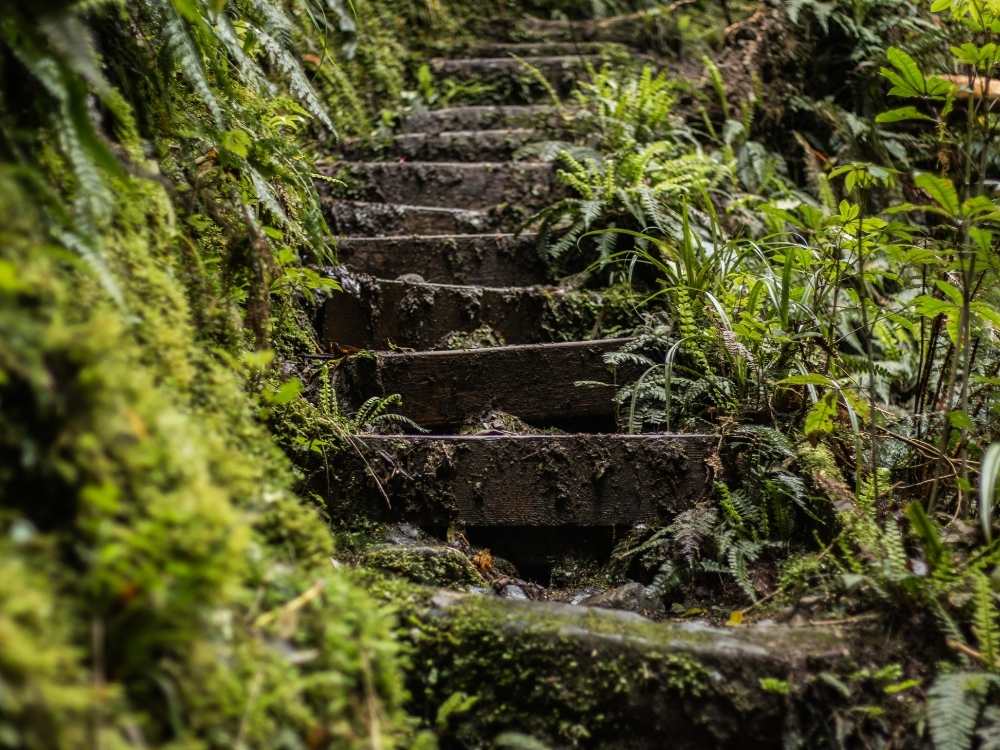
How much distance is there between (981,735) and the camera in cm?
154

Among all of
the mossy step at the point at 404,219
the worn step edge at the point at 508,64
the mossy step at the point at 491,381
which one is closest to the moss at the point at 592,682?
the mossy step at the point at 491,381

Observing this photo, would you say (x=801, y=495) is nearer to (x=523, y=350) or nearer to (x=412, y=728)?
(x=523, y=350)

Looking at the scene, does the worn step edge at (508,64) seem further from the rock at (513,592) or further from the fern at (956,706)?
the fern at (956,706)

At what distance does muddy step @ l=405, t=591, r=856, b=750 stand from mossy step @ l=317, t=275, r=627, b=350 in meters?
1.62

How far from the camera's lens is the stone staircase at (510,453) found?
65.1 inches

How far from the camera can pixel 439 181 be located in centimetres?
437

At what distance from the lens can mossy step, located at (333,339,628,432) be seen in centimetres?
289

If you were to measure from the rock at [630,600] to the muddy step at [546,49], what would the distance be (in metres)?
4.87

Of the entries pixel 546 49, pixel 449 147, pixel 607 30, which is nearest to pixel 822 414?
pixel 449 147

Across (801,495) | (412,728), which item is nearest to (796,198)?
(801,495)

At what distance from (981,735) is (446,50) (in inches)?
233

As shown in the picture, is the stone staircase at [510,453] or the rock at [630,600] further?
the rock at [630,600]

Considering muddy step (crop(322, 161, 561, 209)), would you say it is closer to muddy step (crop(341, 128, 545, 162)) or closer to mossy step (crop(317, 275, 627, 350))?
muddy step (crop(341, 128, 545, 162))

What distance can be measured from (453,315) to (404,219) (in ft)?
3.18
